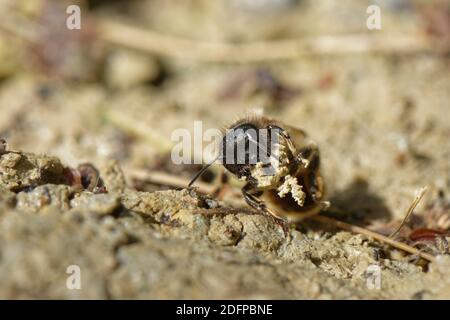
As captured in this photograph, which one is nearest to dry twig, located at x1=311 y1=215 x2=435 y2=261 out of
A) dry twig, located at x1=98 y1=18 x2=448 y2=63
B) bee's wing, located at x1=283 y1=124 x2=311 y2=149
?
bee's wing, located at x1=283 y1=124 x2=311 y2=149

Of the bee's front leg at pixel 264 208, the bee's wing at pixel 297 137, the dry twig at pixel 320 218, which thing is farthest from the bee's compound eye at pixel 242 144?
the dry twig at pixel 320 218

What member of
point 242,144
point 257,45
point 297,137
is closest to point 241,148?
point 242,144

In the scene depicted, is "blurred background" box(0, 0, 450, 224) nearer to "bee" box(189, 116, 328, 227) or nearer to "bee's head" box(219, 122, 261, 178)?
"bee" box(189, 116, 328, 227)

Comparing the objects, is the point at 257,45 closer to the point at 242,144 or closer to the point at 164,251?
the point at 242,144

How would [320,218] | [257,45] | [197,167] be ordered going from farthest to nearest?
[257,45] → [197,167] → [320,218]

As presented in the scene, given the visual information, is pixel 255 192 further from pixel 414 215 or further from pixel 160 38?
pixel 160 38
